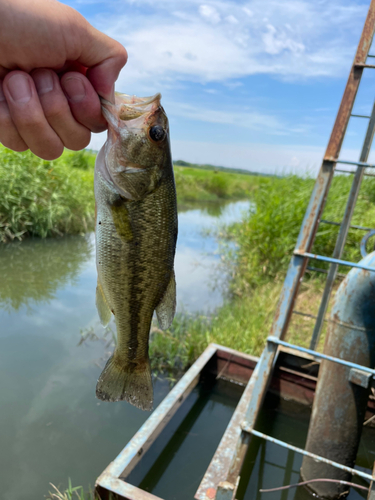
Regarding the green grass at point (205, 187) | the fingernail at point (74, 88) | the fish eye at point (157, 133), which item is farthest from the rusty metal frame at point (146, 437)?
the green grass at point (205, 187)

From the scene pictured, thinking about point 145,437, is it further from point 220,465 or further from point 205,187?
point 205,187

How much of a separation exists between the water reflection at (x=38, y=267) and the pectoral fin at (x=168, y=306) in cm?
628

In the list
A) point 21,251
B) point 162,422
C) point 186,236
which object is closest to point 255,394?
point 162,422

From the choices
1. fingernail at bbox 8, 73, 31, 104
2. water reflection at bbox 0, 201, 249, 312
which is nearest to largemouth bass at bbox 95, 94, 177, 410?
fingernail at bbox 8, 73, 31, 104

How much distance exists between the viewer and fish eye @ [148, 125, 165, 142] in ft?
4.41

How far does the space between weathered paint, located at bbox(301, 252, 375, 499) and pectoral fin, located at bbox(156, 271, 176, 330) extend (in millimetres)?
2196

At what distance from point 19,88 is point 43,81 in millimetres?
99

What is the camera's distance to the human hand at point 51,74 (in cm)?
114

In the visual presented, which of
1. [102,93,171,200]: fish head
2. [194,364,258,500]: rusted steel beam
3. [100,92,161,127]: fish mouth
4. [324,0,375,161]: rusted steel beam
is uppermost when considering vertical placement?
[324,0,375,161]: rusted steel beam

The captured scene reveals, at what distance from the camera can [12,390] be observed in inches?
188

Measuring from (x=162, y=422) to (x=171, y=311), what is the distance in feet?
8.79

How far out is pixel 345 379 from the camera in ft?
10.7

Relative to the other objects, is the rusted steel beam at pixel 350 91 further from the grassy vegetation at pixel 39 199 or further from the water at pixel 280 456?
the grassy vegetation at pixel 39 199

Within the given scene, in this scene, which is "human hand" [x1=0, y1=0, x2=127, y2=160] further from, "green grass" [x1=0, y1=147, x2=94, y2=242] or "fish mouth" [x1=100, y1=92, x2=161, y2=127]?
"green grass" [x1=0, y1=147, x2=94, y2=242]
